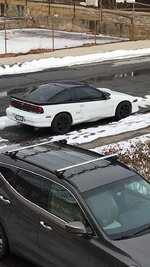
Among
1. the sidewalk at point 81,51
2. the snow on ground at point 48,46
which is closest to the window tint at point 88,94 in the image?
the snow on ground at point 48,46

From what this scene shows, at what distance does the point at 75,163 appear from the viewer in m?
7.29

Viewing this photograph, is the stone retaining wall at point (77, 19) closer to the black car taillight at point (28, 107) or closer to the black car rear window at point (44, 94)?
the black car rear window at point (44, 94)

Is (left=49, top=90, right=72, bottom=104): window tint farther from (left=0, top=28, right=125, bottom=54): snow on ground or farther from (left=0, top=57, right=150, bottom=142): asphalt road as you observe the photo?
(left=0, top=28, right=125, bottom=54): snow on ground

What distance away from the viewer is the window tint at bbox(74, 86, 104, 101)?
15.7 meters

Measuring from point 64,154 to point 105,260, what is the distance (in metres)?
1.93

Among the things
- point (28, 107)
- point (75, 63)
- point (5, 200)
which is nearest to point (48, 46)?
point (75, 63)

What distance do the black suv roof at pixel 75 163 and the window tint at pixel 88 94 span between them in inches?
301

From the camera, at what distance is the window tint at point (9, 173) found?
24.6 feet

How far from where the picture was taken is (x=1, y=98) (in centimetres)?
1912

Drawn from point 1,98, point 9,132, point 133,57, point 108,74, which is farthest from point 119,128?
point 133,57

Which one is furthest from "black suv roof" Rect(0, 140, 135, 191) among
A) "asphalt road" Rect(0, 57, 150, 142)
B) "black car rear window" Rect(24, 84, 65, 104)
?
"asphalt road" Rect(0, 57, 150, 142)

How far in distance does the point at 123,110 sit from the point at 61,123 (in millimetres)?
2281

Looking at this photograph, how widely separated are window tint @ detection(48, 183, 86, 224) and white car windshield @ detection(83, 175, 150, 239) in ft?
0.55

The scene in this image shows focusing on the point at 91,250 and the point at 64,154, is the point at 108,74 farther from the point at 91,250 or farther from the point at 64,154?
the point at 91,250
